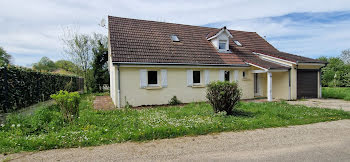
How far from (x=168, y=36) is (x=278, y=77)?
8.84 metres

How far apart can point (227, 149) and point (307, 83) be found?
1397 cm

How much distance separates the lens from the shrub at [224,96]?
322 inches

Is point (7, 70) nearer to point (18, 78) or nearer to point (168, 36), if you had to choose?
point (18, 78)

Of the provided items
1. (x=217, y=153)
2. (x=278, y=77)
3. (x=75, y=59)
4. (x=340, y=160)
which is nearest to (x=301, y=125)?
(x=340, y=160)

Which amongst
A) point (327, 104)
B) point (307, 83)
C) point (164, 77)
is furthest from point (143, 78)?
point (307, 83)

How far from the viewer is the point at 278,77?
15484 mm

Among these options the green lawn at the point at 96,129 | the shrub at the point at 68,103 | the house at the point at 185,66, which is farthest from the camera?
the house at the point at 185,66

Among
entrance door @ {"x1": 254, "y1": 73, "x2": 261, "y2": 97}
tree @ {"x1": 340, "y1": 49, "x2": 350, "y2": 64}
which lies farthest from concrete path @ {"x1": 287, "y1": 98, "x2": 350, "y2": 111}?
tree @ {"x1": 340, "y1": 49, "x2": 350, "y2": 64}

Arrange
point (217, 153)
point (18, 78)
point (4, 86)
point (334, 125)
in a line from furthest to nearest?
point (18, 78), point (4, 86), point (334, 125), point (217, 153)

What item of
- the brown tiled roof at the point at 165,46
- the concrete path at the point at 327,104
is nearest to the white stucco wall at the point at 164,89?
the brown tiled roof at the point at 165,46

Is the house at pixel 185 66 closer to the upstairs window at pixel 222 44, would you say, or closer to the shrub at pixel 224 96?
the upstairs window at pixel 222 44

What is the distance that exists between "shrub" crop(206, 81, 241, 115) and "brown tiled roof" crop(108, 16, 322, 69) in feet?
15.9

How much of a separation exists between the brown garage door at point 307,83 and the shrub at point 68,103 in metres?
14.8

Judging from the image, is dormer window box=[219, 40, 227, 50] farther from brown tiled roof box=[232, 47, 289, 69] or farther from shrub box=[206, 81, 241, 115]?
shrub box=[206, 81, 241, 115]
